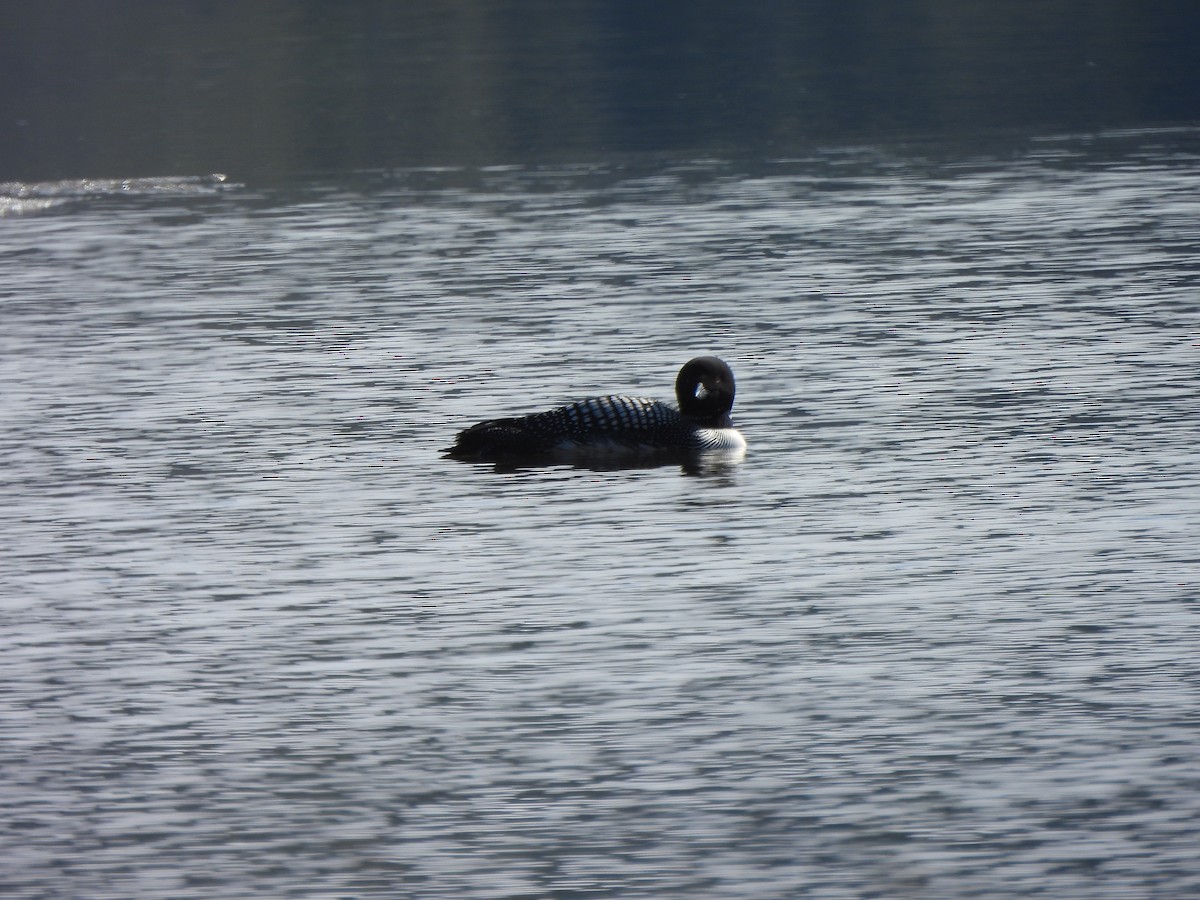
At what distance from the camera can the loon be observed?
12812mm

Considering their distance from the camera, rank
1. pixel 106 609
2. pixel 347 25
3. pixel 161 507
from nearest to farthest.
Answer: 1. pixel 106 609
2. pixel 161 507
3. pixel 347 25

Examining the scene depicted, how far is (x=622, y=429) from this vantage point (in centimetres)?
1284

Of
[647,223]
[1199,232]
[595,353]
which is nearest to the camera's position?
[595,353]

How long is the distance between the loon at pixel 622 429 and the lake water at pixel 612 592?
16 cm

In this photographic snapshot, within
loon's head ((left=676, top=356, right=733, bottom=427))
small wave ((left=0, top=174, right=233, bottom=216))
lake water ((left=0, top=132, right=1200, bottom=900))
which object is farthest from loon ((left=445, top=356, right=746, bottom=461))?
small wave ((left=0, top=174, right=233, bottom=216))

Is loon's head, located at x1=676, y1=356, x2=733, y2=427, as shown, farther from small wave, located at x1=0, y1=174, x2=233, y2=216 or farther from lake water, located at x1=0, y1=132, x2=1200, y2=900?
small wave, located at x1=0, y1=174, x2=233, y2=216

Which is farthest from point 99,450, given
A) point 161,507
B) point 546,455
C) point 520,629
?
point 520,629

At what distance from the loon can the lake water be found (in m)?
0.16

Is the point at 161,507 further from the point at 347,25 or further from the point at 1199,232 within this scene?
the point at 347,25

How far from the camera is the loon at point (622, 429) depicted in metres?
12.8

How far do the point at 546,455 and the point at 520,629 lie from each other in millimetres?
3364

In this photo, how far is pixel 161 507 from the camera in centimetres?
1226

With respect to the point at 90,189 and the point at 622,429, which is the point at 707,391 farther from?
the point at 90,189

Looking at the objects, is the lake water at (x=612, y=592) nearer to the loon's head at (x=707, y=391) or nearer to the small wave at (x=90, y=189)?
the loon's head at (x=707, y=391)
